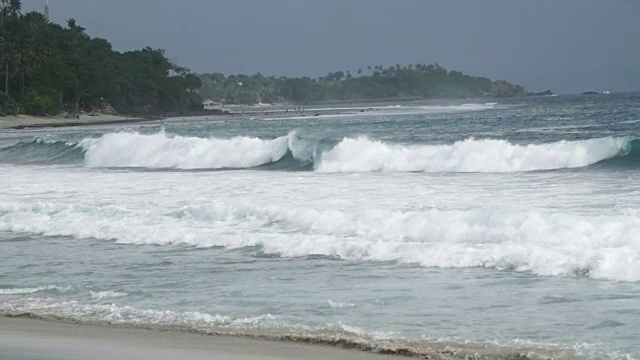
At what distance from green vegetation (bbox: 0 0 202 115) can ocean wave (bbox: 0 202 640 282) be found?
7476cm

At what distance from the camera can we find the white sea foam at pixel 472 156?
1003 inches

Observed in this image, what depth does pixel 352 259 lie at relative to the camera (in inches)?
460

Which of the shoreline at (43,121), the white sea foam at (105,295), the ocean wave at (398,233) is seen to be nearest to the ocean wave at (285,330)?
the white sea foam at (105,295)

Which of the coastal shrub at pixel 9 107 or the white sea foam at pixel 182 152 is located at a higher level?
the coastal shrub at pixel 9 107

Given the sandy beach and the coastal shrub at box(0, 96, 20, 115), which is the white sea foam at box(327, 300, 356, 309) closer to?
the sandy beach

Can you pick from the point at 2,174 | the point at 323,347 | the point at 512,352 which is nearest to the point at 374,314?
the point at 323,347

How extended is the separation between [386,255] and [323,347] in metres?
4.14

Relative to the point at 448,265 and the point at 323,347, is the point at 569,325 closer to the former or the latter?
the point at 323,347

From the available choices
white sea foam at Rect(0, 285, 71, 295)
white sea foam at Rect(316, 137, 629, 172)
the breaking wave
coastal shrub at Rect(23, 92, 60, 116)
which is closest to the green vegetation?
coastal shrub at Rect(23, 92, 60, 116)

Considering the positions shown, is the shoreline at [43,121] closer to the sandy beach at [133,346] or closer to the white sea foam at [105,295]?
the white sea foam at [105,295]

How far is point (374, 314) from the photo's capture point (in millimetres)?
8703

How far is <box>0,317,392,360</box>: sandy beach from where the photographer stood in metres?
7.37

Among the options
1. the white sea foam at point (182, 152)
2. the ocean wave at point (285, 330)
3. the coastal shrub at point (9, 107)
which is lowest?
the white sea foam at point (182, 152)

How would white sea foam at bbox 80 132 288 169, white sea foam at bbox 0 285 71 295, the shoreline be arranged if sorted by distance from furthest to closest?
the shoreline
white sea foam at bbox 80 132 288 169
white sea foam at bbox 0 285 71 295
